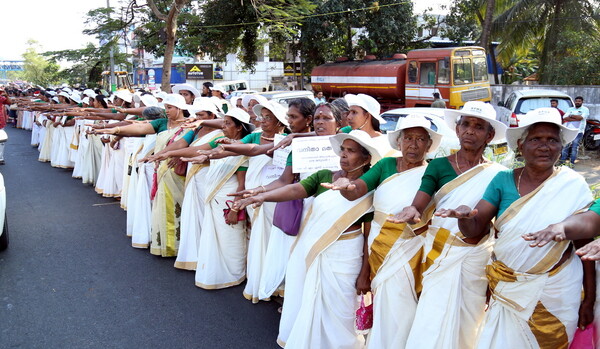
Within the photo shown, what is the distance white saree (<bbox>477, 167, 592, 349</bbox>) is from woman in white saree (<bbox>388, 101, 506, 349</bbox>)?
8.4 inches

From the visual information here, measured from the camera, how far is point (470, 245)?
9.44 ft

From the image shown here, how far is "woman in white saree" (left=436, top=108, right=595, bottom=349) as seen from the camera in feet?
8.26

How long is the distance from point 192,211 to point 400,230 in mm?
2724

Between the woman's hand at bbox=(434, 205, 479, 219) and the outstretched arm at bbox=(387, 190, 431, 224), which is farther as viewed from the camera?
the outstretched arm at bbox=(387, 190, 431, 224)

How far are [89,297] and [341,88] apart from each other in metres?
19.4

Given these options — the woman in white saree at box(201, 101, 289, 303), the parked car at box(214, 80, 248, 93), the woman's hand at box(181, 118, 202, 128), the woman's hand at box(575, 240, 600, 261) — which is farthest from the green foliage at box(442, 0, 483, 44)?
the woman's hand at box(575, 240, 600, 261)

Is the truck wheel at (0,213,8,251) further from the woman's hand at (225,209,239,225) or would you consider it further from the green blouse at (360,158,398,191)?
the green blouse at (360,158,398,191)

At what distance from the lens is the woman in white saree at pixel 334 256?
133 inches

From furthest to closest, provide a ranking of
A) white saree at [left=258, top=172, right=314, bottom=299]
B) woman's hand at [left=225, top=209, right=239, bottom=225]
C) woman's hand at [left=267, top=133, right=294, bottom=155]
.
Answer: woman's hand at [left=225, top=209, right=239, bottom=225] < white saree at [left=258, top=172, right=314, bottom=299] < woman's hand at [left=267, top=133, right=294, bottom=155]

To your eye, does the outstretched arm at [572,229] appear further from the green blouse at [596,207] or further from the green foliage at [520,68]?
the green foliage at [520,68]

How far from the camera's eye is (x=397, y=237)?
316 centimetres

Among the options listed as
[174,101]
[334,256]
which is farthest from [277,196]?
[174,101]

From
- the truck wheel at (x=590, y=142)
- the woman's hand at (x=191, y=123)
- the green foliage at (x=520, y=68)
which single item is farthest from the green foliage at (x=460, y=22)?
the woman's hand at (x=191, y=123)

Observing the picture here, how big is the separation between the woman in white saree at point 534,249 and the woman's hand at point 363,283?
85 cm
